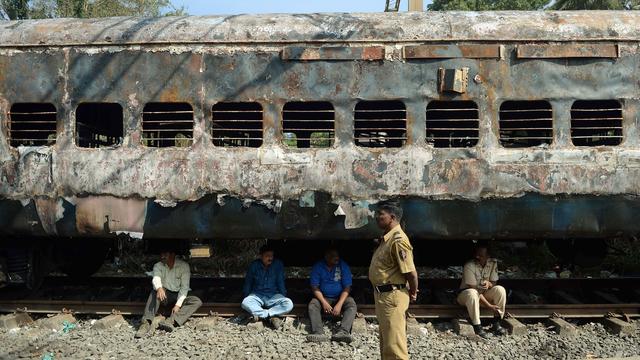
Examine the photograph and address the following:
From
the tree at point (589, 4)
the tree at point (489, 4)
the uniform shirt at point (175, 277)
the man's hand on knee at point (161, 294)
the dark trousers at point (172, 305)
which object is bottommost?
the dark trousers at point (172, 305)

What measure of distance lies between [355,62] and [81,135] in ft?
11.5

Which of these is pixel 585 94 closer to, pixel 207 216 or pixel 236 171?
pixel 236 171

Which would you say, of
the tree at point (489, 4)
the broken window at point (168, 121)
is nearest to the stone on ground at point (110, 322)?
the broken window at point (168, 121)

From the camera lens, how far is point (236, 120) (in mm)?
5805

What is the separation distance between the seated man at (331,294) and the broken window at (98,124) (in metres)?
3.01

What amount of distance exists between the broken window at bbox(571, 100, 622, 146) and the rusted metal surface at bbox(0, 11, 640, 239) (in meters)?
0.12

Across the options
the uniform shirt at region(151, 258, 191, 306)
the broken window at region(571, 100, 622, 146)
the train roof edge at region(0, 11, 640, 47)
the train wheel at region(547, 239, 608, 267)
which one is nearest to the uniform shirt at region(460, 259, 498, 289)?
the train wheel at region(547, 239, 608, 267)

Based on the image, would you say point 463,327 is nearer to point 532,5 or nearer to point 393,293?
point 393,293

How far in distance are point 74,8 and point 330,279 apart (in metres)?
20.6

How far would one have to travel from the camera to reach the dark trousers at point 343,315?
224 inches

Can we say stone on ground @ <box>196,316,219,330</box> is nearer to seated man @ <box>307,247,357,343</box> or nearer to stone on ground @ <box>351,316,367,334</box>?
seated man @ <box>307,247,357,343</box>

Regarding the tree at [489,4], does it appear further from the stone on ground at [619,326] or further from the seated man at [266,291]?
the seated man at [266,291]

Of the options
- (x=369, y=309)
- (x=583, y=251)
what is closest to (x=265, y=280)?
(x=369, y=309)

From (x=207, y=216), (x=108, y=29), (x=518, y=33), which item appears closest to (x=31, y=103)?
(x=108, y=29)
